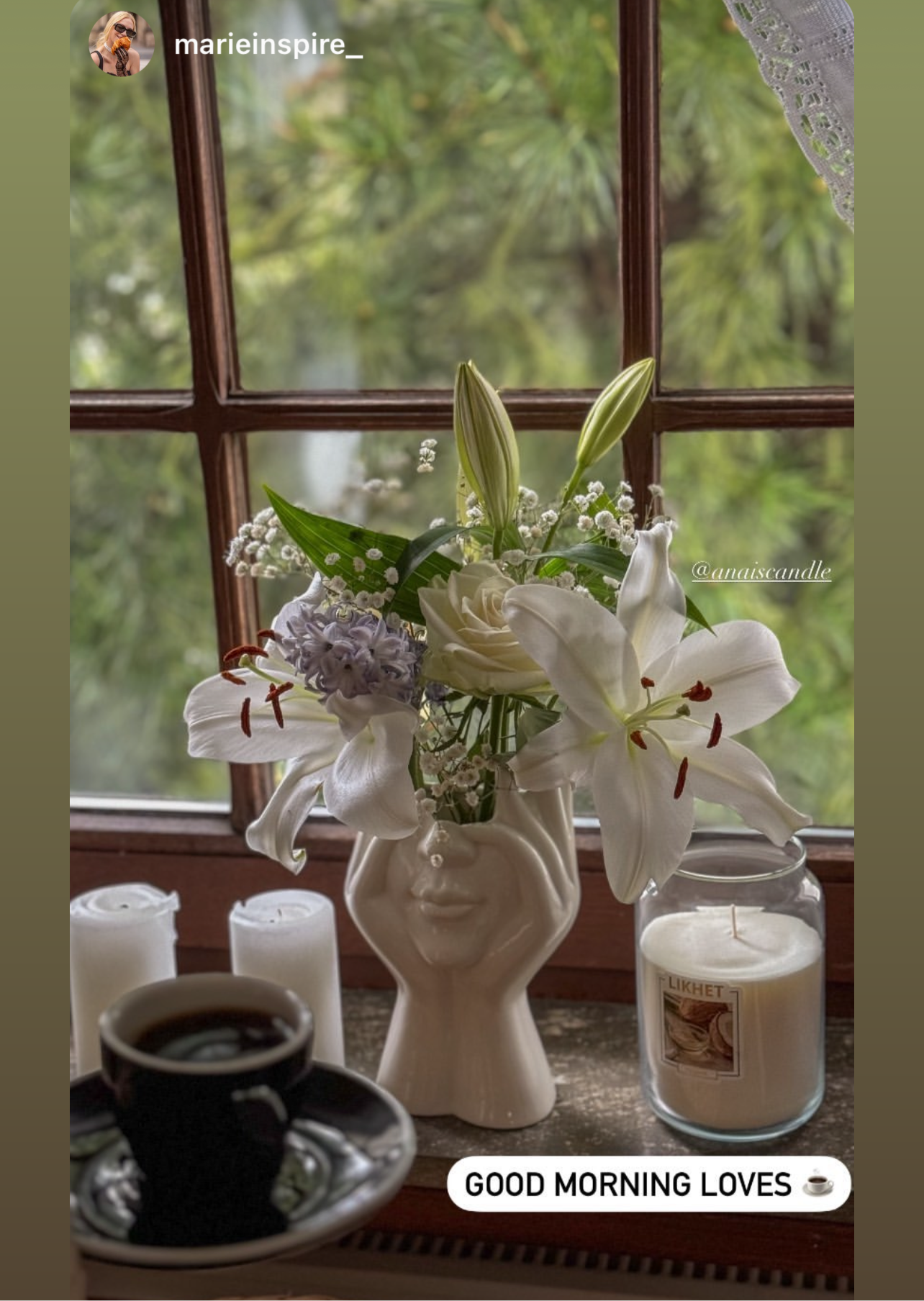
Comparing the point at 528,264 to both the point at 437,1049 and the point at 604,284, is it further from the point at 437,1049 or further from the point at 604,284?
the point at 437,1049

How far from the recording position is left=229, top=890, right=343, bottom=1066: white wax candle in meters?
0.69

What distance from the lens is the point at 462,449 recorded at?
595 millimetres

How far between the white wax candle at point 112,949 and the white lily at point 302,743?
14 centimetres

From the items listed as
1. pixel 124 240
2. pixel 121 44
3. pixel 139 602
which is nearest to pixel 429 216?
pixel 124 240

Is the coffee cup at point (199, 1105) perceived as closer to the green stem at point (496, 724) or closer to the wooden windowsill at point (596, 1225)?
the wooden windowsill at point (596, 1225)

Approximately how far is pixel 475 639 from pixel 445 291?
196cm

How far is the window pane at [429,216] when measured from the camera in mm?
2092

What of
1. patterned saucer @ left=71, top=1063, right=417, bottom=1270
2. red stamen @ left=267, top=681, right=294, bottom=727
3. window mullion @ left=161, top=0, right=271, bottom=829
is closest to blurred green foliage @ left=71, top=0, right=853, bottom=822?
window mullion @ left=161, top=0, right=271, bottom=829

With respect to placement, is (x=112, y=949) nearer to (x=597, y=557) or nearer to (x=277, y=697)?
(x=277, y=697)

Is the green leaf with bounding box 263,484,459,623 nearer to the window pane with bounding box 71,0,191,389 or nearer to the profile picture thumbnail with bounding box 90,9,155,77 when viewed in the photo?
the profile picture thumbnail with bounding box 90,9,155,77

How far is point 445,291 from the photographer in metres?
2.42

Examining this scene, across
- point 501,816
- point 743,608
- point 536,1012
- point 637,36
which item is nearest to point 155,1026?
point 501,816

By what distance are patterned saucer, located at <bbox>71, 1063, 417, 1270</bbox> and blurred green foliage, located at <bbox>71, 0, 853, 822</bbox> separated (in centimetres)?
153
